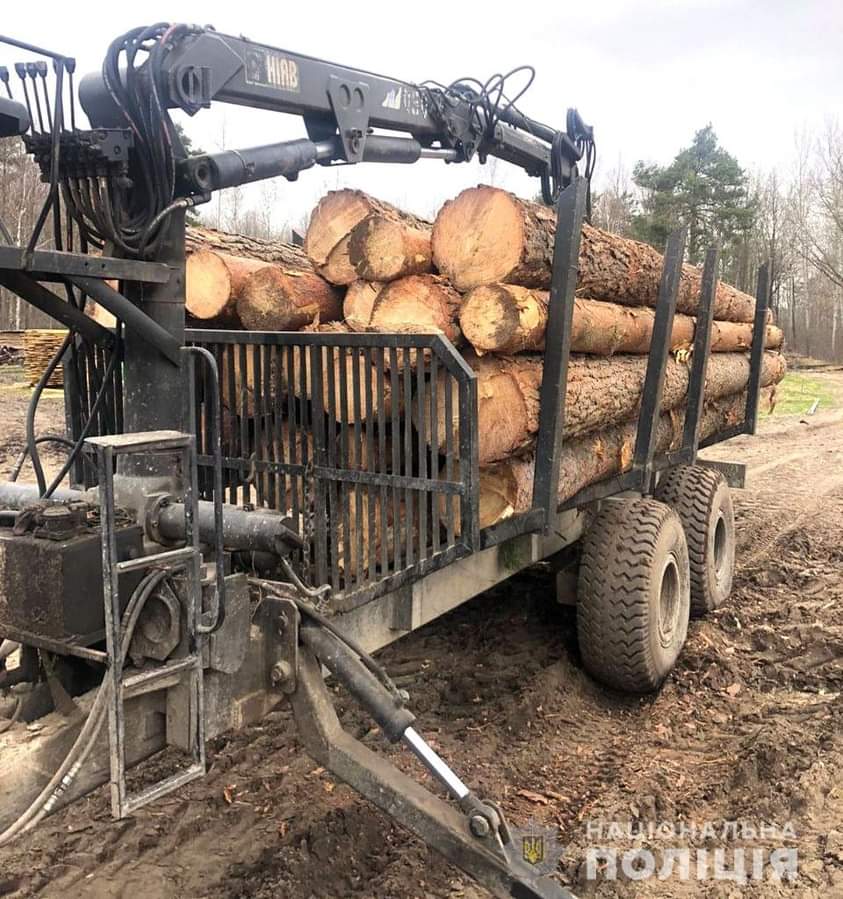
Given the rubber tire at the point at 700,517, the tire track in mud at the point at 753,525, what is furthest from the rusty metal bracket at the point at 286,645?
the rubber tire at the point at 700,517

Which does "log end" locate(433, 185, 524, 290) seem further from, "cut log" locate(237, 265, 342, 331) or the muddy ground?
the muddy ground

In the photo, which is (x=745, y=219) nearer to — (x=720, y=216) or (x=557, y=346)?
(x=720, y=216)

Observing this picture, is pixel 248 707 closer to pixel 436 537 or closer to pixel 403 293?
pixel 436 537

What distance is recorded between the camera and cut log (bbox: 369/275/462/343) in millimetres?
3795

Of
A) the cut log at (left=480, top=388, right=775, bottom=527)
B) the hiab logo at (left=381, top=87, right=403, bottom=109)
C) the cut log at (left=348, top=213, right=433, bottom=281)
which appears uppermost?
the hiab logo at (left=381, top=87, right=403, bottom=109)

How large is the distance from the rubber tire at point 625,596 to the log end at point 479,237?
171 cm

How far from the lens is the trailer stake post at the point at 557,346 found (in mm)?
3918

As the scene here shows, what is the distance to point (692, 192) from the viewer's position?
112 ft

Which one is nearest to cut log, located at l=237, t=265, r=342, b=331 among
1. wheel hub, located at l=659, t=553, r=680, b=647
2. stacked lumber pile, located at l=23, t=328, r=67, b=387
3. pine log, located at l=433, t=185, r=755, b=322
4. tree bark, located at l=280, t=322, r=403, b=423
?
tree bark, located at l=280, t=322, r=403, b=423

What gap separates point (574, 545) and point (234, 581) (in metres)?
2.92

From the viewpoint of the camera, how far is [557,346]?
3910 millimetres

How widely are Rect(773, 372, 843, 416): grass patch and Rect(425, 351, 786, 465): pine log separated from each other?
12972 millimetres

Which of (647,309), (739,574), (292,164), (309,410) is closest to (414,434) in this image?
(309,410)

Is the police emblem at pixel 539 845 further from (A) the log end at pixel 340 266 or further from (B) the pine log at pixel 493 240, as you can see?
Result: (A) the log end at pixel 340 266
